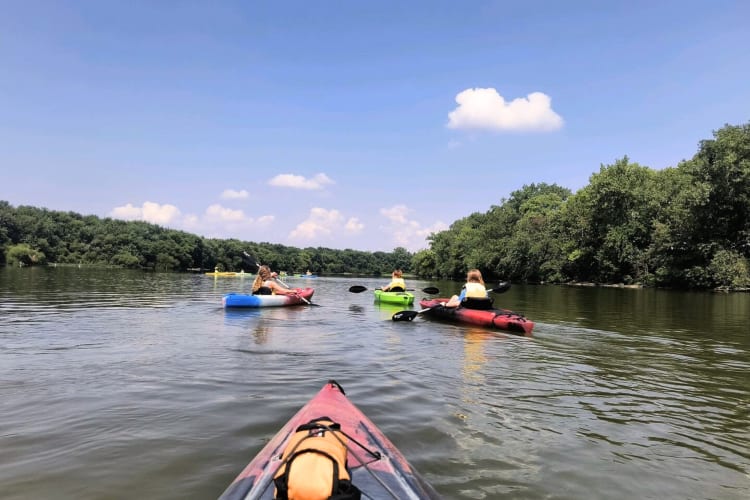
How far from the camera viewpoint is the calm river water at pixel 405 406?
12.3ft

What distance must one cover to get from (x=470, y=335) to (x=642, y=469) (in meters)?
7.40

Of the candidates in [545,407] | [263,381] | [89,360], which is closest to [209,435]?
[263,381]

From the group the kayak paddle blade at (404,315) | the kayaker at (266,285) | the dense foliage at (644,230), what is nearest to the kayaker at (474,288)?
the kayak paddle blade at (404,315)

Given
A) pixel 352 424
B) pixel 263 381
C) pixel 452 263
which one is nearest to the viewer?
pixel 352 424

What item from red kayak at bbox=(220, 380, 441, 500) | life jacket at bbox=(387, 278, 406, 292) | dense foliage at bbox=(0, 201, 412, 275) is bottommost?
red kayak at bbox=(220, 380, 441, 500)

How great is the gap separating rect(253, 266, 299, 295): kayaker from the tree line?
1406mm

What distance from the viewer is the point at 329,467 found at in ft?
8.35

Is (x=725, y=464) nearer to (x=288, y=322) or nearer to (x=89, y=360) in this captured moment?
(x=89, y=360)

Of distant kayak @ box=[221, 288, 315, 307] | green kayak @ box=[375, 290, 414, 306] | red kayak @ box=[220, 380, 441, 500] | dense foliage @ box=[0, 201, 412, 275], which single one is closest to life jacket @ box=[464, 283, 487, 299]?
green kayak @ box=[375, 290, 414, 306]

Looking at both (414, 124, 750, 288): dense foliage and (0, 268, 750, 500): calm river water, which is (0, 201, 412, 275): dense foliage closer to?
(414, 124, 750, 288): dense foliage

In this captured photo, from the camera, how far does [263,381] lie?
657 centimetres

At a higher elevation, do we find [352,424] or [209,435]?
[352,424]

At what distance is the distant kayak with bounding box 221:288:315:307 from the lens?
52.1 feet

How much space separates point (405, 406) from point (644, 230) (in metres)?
46.9
